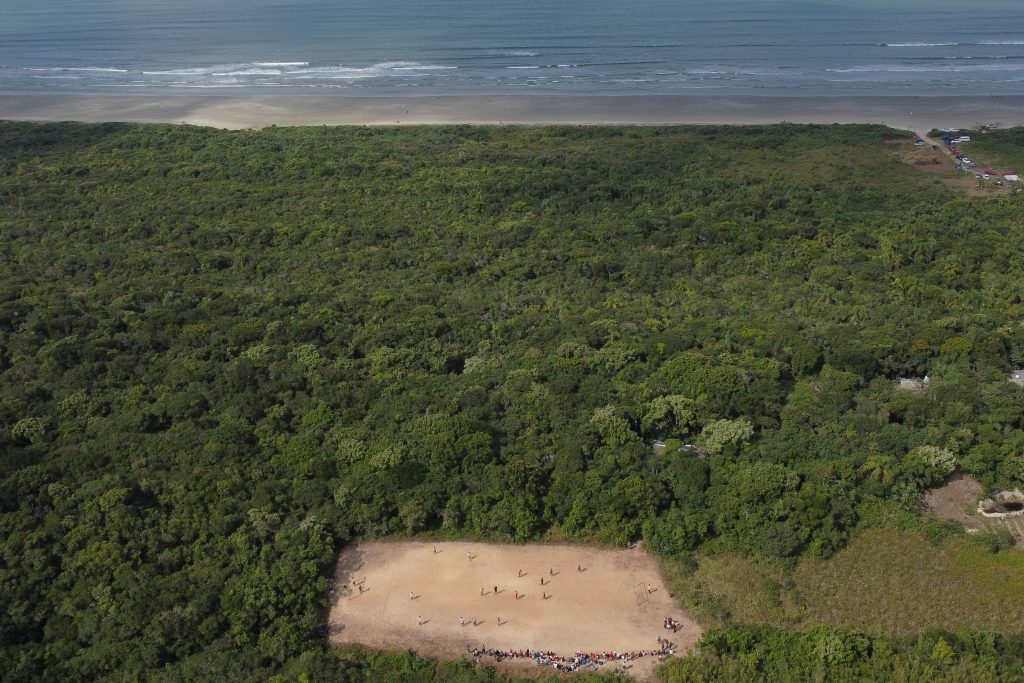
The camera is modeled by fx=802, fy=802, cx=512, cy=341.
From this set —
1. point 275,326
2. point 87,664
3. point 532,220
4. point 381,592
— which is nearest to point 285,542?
point 381,592

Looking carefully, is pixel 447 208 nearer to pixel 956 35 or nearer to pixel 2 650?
pixel 2 650

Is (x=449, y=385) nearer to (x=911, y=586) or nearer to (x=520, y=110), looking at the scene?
(x=911, y=586)

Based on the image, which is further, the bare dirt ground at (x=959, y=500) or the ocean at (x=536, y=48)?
the ocean at (x=536, y=48)

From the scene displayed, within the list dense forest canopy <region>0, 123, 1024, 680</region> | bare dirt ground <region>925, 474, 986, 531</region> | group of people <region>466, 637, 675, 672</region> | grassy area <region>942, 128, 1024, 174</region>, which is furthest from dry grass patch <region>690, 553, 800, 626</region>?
grassy area <region>942, 128, 1024, 174</region>

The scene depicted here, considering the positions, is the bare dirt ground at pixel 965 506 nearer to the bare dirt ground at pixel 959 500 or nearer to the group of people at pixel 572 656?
the bare dirt ground at pixel 959 500

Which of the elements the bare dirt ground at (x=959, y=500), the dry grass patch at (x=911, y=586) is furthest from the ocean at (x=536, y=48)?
the dry grass patch at (x=911, y=586)

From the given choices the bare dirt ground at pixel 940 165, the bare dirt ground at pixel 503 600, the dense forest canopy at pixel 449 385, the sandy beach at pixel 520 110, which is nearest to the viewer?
the bare dirt ground at pixel 503 600

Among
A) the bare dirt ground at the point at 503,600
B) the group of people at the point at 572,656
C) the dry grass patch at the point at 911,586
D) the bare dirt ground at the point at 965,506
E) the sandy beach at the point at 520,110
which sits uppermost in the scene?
the sandy beach at the point at 520,110
